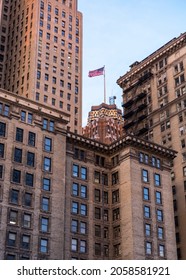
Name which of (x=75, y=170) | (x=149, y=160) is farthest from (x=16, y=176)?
(x=149, y=160)

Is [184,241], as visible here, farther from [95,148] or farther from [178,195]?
[95,148]

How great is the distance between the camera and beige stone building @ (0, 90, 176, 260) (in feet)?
237

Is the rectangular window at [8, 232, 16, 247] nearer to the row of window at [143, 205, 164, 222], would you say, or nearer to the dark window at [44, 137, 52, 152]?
the dark window at [44, 137, 52, 152]

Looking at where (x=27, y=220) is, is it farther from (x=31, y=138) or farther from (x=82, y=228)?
(x=31, y=138)

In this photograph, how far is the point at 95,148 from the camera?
8950 centimetres

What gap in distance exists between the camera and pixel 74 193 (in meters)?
82.3

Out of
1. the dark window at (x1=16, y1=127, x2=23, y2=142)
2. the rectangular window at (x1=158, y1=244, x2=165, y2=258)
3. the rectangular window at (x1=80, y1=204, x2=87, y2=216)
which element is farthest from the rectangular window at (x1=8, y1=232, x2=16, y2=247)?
the rectangular window at (x1=158, y1=244, x2=165, y2=258)

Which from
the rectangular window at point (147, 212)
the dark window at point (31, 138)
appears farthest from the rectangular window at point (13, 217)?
the rectangular window at point (147, 212)

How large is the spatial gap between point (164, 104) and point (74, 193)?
4514 centimetres

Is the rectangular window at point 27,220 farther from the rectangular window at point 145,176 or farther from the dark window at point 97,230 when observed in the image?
the rectangular window at point 145,176

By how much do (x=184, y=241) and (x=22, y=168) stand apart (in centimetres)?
3995

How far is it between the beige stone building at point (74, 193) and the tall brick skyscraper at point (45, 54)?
120ft

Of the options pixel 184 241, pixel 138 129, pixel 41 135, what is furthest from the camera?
pixel 138 129
